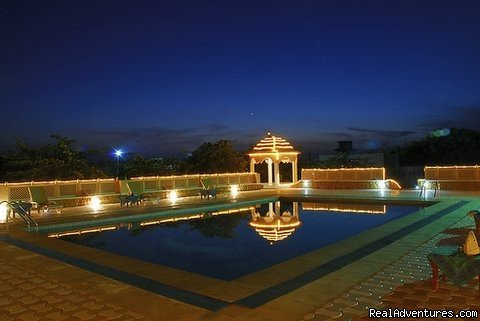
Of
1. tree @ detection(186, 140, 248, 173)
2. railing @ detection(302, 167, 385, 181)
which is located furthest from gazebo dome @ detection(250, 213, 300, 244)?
tree @ detection(186, 140, 248, 173)

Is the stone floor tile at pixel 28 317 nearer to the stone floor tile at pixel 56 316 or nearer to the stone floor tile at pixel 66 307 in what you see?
the stone floor tile at pixel 56 316

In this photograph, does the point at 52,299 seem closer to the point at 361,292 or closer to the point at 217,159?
the point at 361,292

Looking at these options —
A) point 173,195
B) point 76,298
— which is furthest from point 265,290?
point 173,195

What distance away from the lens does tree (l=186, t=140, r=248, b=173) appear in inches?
991

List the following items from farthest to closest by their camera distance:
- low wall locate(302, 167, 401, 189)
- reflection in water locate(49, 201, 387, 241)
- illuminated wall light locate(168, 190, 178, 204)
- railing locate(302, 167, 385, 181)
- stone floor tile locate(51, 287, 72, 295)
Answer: railing locate(302, 167, 385, 181)
low wall locate(302, 167, 401, 189)
illuminated wall light locate(168, 190, 178, 204)
reflection in water locate(49, 201, 387, 241)
stone floor tile locate(51, 287, 72, 295)

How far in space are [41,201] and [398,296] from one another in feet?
36.5

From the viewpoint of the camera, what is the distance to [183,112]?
99.3 ft

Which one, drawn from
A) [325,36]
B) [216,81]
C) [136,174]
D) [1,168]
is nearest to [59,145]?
[1,168]

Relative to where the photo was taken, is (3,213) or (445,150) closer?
(3,213)

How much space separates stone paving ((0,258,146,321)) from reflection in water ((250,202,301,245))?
4.63m

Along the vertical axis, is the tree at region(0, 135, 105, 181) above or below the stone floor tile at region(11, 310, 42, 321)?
above

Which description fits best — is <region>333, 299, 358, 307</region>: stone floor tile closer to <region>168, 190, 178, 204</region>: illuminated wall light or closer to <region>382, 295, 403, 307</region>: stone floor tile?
<region>382, 295, 403, 307</region>: stone floor tile

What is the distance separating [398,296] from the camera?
374 cm

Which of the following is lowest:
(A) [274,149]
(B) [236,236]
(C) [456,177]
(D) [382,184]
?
(B) [236,236]
